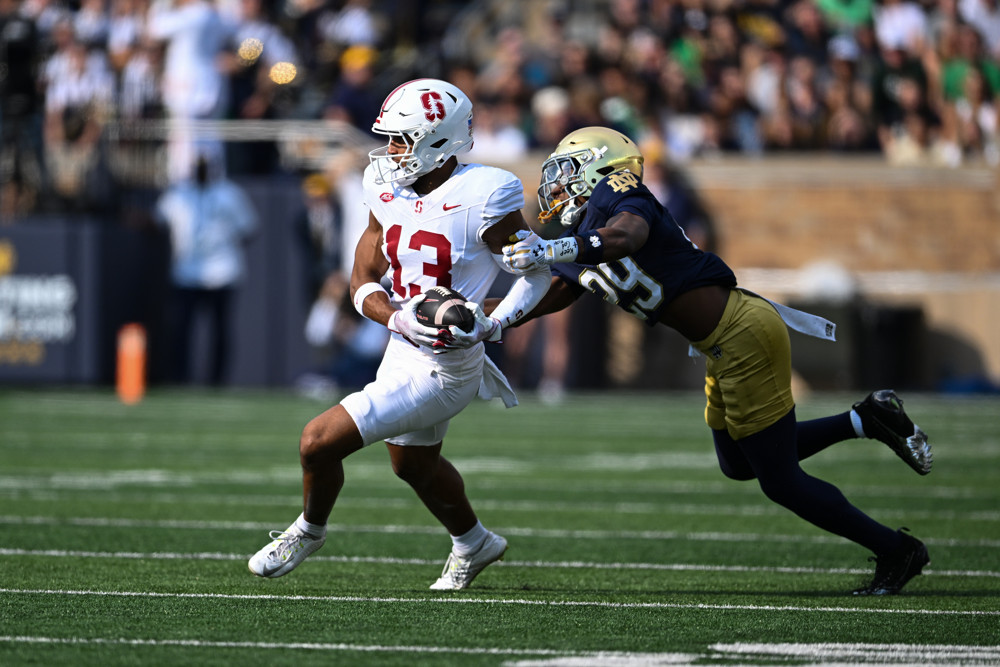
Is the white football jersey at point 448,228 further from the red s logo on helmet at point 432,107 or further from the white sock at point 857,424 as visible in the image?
the white sock at point 857,424

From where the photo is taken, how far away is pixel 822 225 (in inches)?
697

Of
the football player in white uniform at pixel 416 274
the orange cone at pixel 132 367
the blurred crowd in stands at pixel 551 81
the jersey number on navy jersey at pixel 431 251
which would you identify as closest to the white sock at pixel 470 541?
the football player in white uniform at pixel 416 274

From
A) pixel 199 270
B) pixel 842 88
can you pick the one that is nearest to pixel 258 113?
pixel 199 270

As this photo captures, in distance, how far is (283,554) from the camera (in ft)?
16.9

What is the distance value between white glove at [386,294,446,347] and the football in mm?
15

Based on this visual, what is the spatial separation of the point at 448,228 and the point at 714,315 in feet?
3.12

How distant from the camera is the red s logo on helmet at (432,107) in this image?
513 cm

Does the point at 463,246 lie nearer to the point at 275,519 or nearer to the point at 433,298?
the point at 433,298

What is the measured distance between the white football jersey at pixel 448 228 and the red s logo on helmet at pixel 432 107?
0.21 m

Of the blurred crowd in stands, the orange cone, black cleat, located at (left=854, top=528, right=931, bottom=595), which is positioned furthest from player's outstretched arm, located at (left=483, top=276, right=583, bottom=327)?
the blurred crowd in stands

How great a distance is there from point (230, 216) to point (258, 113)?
126 cm

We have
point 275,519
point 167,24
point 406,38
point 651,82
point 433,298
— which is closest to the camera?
point 433,298

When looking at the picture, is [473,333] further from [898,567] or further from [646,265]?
[898,567]

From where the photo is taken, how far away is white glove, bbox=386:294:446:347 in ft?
15.9
